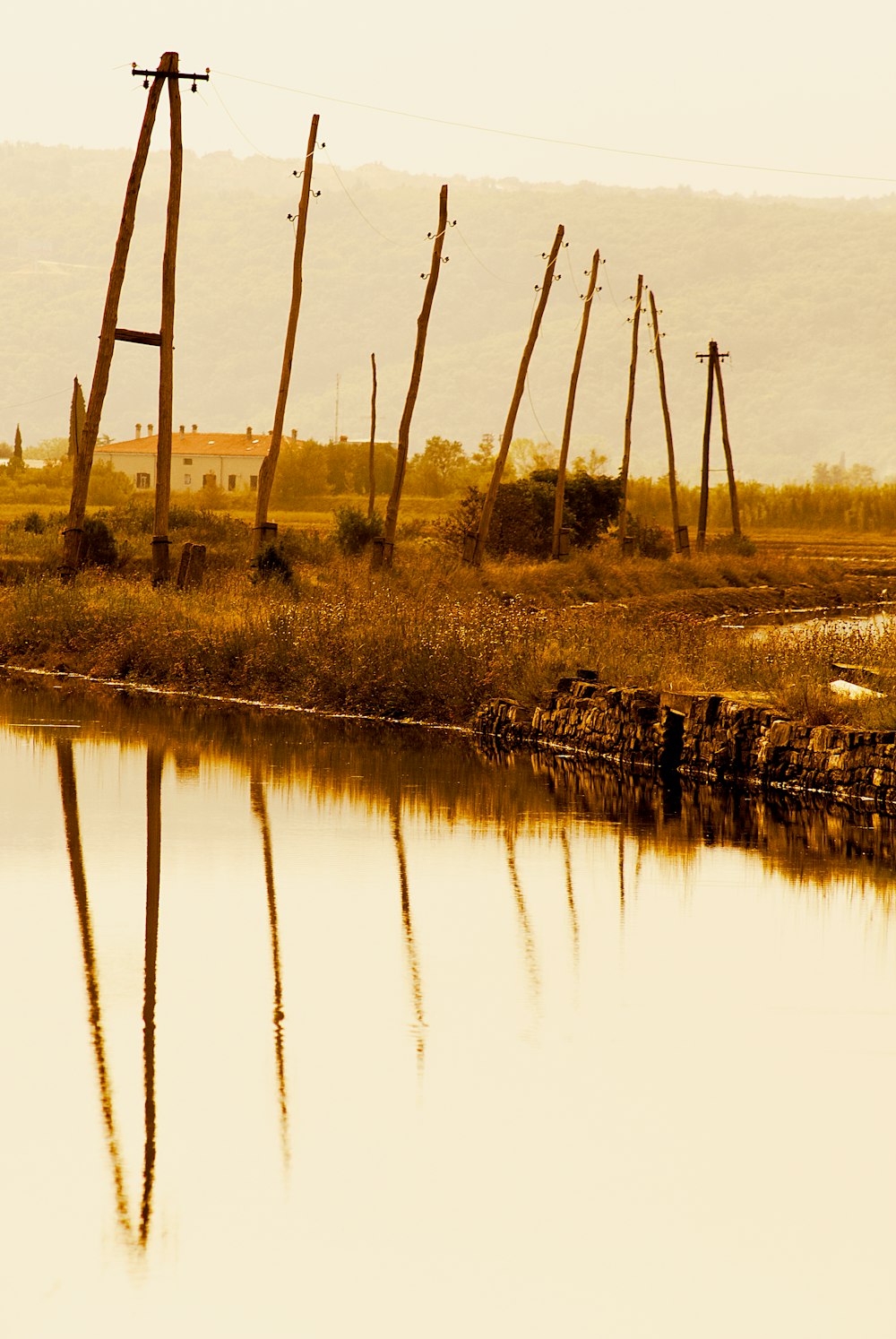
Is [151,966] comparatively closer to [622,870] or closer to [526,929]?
[526,929]

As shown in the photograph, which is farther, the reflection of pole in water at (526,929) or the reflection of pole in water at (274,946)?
the reflection of pole in water at (526,929)

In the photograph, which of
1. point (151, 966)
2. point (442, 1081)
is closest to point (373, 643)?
point (151, 966)

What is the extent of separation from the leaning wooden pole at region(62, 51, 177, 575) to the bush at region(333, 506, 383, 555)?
19.8 metres

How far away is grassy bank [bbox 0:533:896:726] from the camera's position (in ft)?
72.4

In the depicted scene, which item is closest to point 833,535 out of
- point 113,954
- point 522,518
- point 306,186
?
point 522,518

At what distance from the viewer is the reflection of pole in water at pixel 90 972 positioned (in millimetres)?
6239

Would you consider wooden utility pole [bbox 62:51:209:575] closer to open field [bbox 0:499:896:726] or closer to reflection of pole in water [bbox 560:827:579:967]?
open field [bbox 0:499:896:726]

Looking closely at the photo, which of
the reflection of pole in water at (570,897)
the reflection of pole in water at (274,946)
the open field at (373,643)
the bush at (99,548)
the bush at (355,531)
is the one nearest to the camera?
the reflection of pole in water at (274,946)

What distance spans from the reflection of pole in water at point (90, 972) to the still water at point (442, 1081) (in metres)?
0.03

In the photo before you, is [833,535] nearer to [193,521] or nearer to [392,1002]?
[193,521]

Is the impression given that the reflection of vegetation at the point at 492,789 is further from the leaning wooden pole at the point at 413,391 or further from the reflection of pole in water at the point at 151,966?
the leaning wooden pole at the point at 413,391

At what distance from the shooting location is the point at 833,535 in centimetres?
10269

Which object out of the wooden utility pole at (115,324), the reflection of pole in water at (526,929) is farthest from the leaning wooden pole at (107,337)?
the reflection of pole in water at (526,929)

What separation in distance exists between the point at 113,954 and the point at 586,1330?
14.9ft
